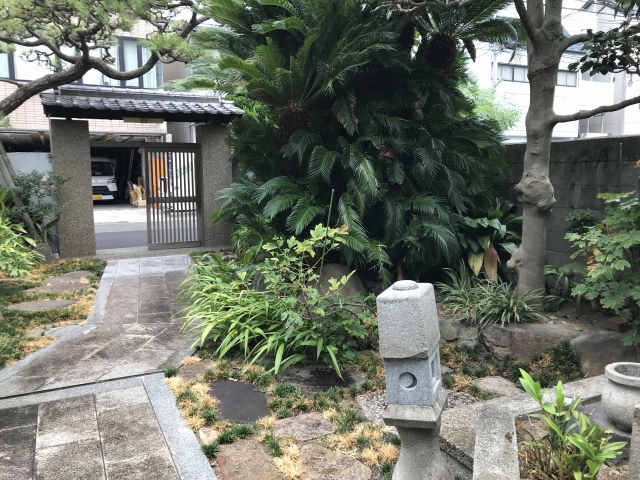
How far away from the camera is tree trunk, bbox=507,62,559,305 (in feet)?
18.1

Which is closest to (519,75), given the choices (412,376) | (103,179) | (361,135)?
(103,179)

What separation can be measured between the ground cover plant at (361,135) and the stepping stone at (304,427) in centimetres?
264

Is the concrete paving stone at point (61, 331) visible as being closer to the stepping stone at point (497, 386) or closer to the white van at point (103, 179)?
the stepping stone at point (497, 386)

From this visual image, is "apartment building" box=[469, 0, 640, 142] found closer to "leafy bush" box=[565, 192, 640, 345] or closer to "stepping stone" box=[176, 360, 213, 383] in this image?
"leafy bush" box=[565, 192, 640, 345]

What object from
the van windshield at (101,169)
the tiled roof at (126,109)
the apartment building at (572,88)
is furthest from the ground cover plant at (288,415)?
the van windshield at (101,169)

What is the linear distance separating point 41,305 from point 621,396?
7.15 metres

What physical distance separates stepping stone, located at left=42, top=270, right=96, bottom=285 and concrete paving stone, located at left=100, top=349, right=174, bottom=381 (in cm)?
400

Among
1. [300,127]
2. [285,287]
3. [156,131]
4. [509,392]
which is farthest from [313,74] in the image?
[156,131]

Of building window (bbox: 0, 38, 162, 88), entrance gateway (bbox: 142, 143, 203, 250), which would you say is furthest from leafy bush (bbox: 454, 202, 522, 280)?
building window (bbox: 0, 38, 162, 88)

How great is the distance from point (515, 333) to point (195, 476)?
11.5ft

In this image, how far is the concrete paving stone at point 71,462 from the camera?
131 inches

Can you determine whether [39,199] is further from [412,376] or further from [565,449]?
[565,449]

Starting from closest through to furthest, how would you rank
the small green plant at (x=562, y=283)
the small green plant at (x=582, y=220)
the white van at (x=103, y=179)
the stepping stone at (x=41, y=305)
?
the small green plant at (x=562, y=283)
the small green plant at (x=582, y=220)
the stepping stone at (x=41, y=305)
the white van at (x=103, y=179)

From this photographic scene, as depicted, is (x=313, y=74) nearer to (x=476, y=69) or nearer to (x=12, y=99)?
(x=12, y=99)
